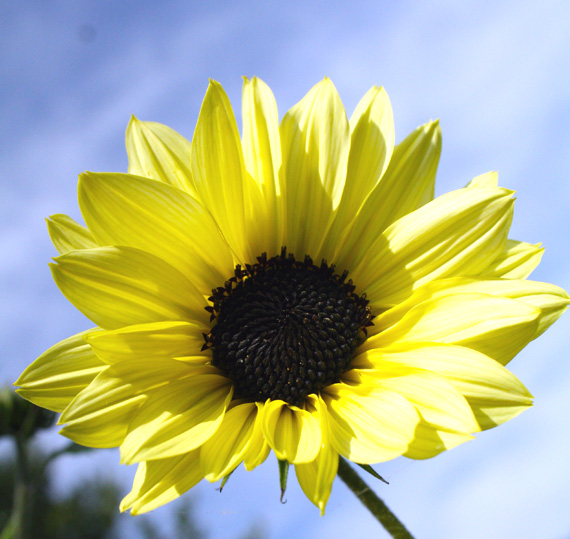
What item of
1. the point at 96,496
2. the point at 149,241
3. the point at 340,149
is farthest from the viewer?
the point at 96,496

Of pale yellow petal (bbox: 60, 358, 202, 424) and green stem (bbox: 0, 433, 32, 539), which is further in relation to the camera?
green stem (bbox: 0, 433, 32, 539)

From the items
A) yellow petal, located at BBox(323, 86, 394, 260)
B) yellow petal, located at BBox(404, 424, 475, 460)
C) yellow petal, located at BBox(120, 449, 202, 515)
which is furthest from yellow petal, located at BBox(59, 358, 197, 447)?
yellow petal, located at BBox(323, 86, 394, 260)

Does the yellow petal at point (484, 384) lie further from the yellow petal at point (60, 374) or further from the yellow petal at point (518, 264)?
the yellow petal at point (60, 374)

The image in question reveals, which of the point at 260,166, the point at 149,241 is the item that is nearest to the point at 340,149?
the point at 260,166

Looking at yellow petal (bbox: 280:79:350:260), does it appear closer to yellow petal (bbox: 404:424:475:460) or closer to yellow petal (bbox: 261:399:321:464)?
yellow petal (bbox: 261:399:321:464)

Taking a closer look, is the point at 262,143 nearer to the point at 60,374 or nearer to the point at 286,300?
the point at 286,300

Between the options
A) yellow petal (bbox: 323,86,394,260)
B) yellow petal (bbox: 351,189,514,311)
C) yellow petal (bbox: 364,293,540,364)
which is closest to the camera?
yellow petal (bbox: 364,293,540,364)

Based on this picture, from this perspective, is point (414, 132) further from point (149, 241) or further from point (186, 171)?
point (149, 241)
